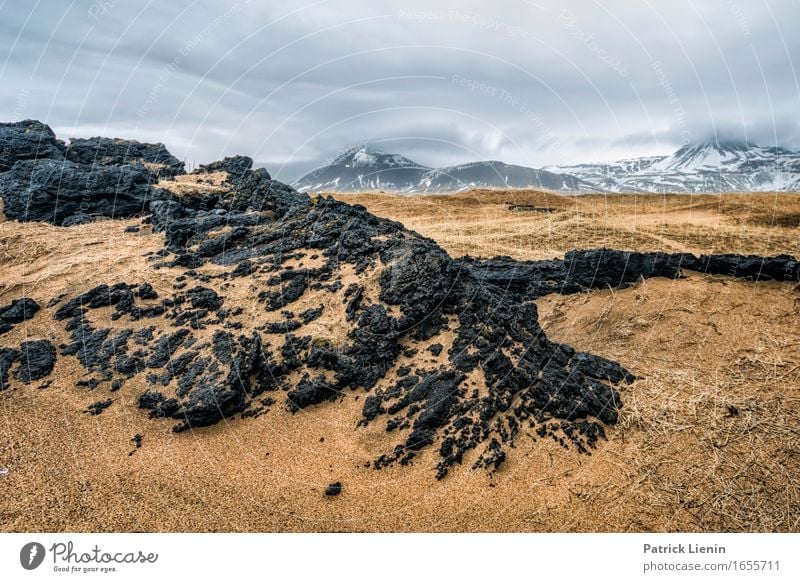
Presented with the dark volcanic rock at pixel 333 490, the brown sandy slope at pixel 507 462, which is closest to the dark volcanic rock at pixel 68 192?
the brown sandy slope at pixel 507 462

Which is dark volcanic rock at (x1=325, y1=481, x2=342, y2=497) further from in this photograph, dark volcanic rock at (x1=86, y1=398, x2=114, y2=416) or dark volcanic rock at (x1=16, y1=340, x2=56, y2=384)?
dark volcanic rock at (x1=16, y1=340, x2=56, y2=384)

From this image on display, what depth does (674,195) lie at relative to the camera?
4259 cm

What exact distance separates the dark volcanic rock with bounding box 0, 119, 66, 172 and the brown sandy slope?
14.9 meters

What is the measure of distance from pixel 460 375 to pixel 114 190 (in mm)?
17879

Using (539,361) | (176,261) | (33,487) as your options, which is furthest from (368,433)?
(176,261)

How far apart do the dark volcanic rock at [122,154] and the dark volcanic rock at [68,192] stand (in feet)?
11.0

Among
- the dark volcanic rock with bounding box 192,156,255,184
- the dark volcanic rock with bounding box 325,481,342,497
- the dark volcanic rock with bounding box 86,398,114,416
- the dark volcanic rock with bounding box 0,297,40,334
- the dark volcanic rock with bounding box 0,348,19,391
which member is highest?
the dark volcanic rock with bounding box 192,156,255,184

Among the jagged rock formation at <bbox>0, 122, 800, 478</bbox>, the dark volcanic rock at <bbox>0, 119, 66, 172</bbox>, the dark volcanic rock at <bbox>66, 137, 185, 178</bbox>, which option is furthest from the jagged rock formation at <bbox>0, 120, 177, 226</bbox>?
the jagged rock formation at <bbox>0, 122, 800, 478</bbox>

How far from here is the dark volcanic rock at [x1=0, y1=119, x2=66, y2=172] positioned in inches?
814

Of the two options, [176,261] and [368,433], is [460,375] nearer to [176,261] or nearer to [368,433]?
[368,433]

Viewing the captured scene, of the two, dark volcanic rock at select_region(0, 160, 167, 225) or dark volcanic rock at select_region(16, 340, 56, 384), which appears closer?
dark volcanic rock at select_region(16, 340, 56, 384)

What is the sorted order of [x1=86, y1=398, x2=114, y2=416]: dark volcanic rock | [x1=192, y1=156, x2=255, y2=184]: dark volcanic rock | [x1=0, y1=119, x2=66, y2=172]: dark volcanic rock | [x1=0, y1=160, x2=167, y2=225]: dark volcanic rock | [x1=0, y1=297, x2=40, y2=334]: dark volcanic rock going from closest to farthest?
1. [x1=86, y1=398, x2=114, y2=416]: dark volcanic rock
2. [x1=0, y1=297, x2=40, y2=334]: dark volcanic rock
3. [x1=0, y1=160, x2=167, y2=225]: dark volcanic rock
4. [x1=0, y1=119, x2=66, y2=172]: dark volcanic rock
5. [x1=192, y1=156, x2=255, y2=184]: dark volcanic rock

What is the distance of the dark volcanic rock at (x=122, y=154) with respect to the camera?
74.2ft

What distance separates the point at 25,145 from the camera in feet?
69.8
